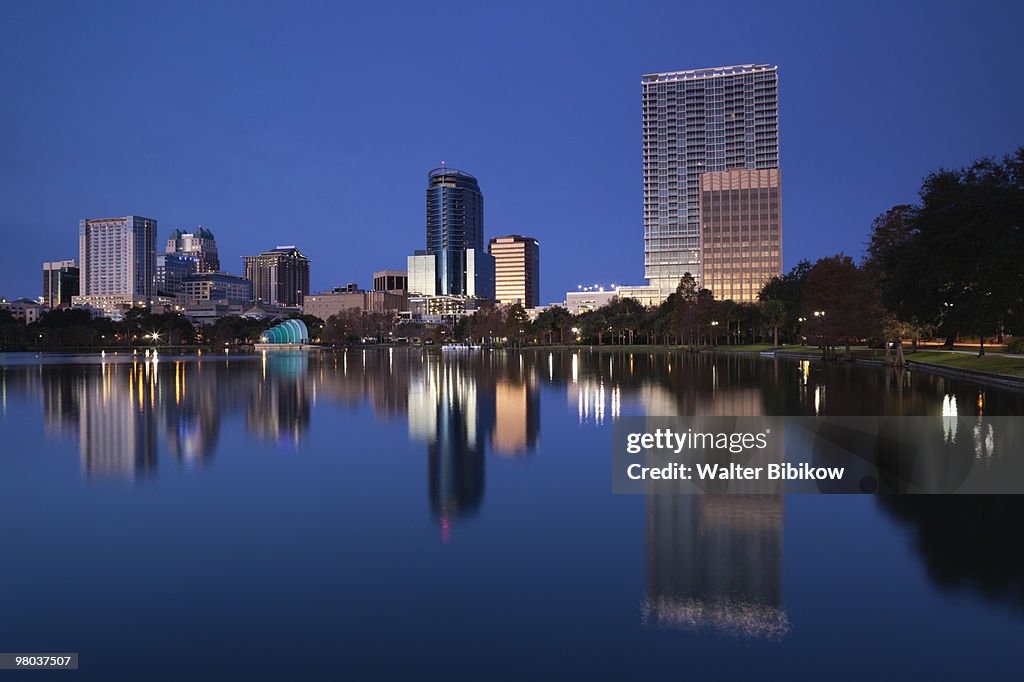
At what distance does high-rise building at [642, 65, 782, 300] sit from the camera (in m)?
154

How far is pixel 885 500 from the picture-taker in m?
11.2

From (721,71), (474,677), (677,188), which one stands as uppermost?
(721,71)

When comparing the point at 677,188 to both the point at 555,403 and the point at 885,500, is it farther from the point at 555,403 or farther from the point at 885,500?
the point at 885,500

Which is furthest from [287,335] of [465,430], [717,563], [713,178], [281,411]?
[717,563]

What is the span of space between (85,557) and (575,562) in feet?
19.5

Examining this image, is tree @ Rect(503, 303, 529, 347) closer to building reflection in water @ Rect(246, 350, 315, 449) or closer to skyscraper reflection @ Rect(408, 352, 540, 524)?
building reflection in water @ Rect(246, 350, 315, 449)

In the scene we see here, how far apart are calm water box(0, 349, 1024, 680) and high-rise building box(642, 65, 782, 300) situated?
148m

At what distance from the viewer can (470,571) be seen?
7.98 meters

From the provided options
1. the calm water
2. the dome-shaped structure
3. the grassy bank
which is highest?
the dome-shaped structure

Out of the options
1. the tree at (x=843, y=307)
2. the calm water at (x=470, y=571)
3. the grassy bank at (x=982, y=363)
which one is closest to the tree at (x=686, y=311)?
the tree at (x=843, y=307)

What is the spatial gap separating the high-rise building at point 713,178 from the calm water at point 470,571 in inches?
5808

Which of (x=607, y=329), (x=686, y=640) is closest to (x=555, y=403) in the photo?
(x=686, y=640)

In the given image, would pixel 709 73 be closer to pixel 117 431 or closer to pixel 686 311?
pixel 686 311

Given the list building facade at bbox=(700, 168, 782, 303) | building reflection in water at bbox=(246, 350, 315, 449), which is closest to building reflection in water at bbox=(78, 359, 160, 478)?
building reflection in water at bbox=(246, 350, 315, 449)
